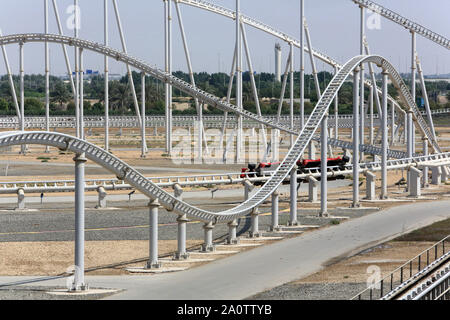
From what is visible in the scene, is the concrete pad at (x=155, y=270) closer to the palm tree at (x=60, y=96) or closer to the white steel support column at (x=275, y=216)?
the white steel support column at (x=275, y=216)

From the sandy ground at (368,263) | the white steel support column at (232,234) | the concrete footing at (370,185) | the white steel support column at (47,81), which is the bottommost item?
the sandy ground at (368,263)

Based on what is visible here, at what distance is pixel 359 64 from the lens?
162 feet

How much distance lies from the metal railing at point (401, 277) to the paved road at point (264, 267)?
438 centimetres

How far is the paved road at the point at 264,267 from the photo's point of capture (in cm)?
2676

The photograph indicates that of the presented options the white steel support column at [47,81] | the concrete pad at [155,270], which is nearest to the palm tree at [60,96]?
the white steel support column at [47,81]

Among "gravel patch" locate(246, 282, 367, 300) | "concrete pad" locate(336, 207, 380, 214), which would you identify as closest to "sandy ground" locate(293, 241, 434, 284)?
"gravel patch" locate(246, 282, 367, 300)

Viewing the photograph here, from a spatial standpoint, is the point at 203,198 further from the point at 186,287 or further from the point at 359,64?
the point at 186,287

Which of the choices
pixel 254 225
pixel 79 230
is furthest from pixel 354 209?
pixel 79 230

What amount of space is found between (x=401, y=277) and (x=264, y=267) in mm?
7684

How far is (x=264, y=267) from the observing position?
30.8 m

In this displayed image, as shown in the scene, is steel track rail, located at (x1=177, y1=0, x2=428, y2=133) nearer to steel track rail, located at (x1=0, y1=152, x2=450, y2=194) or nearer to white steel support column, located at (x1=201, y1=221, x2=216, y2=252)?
steel track rail, located at (x1=0, y1=152, x2=450, y2=194)
